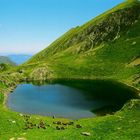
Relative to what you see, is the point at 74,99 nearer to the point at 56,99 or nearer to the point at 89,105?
the point at 56,99

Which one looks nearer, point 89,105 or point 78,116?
point 78,116

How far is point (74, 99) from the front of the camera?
398 ft

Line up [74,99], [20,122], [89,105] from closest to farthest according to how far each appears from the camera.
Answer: [20,122] < [89,105] < [74,99]

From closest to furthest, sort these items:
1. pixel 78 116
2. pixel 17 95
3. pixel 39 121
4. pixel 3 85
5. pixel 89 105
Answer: pixel 39 121 → pixel 78 116 → pixel 89 105 → pixel 17 95 → pixel 3 85

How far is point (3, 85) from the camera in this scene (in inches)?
5625

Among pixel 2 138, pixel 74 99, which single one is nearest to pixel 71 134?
pixel 2 138

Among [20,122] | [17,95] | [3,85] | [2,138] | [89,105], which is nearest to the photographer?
[2,138]

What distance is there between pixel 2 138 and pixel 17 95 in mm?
81958

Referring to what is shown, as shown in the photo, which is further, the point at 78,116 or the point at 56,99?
the point at 56,99

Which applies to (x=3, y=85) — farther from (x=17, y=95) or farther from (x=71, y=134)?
(x=71, y=134)

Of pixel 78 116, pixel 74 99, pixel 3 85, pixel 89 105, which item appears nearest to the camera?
pixel 78 116

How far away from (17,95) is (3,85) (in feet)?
42.0

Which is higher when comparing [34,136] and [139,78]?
[139,78]

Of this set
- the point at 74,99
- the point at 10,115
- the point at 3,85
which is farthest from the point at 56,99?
the point at 10,115
